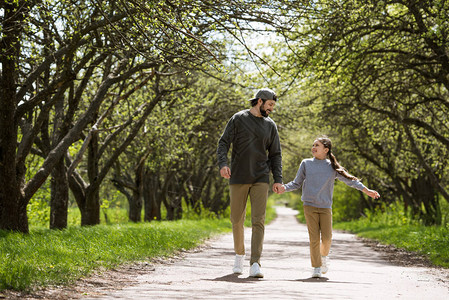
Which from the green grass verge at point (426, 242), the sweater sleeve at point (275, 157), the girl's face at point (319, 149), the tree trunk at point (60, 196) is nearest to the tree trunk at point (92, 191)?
the tree trunk at point (60, 196)

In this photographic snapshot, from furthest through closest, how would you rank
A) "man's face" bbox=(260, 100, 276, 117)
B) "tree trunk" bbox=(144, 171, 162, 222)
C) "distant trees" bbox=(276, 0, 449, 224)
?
"tree trunk" bbox=(144, 171, 162, 222) < "distant trees" bbox=(276, 0, 449, 224) < "man's face" bbox=(260, 100, 276, 117)

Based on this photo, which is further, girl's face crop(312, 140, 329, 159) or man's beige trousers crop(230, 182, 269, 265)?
girl's face crop(312, 140, 329, 159)

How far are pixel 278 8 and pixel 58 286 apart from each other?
509 centimetres

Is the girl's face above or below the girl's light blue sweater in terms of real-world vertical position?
above

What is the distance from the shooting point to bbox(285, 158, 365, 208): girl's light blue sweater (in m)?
7.53

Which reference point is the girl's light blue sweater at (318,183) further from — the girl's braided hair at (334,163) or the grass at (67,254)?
the grass at (67,254)

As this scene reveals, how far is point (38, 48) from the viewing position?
43.2 ft

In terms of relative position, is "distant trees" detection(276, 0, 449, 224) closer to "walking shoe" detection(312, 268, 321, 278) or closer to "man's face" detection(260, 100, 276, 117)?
"man's face" detection(260, 100, 276, 117)

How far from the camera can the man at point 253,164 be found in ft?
23.8

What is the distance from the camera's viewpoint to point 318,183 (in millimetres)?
7555

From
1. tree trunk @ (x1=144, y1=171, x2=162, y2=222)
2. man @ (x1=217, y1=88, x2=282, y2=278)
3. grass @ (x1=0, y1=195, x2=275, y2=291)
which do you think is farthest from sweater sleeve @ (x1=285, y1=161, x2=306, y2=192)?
tree trunk @ (x1=144, y1=171, x2=162, y2=222)

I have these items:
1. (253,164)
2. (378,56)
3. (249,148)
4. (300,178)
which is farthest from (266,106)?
(378,56)

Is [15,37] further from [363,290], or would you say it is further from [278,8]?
[363,290]

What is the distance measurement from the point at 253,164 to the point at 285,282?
57.9 inches
